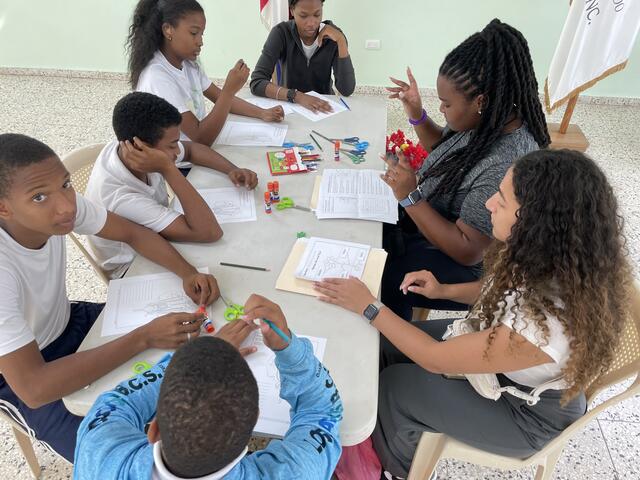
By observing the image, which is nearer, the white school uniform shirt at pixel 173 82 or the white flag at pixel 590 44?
the white school uniform shirt at pixel 173 82

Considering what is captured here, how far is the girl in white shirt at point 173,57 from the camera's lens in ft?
5.81

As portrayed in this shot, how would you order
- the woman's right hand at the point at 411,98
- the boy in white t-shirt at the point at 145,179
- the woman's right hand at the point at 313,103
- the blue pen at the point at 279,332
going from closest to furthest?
the blue pen at the point at 279,332 → the boy in white t-shirt at the point at 145,179 → the woman's right hand at the point at 411,98 → the woman's right hand at the point at 313,103

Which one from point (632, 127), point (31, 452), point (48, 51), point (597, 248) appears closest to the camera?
point (597, 248)

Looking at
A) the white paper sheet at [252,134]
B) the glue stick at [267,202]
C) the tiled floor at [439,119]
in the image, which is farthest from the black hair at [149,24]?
the tiled floor at [439,119]

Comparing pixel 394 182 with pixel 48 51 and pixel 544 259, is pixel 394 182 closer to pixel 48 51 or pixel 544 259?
pixel 544 259

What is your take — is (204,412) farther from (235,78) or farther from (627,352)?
(235,78)

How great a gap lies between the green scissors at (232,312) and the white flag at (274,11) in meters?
2.54

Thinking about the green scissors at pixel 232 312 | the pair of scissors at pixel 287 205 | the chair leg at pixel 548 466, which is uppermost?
the pair of scissors at pixel 287 205

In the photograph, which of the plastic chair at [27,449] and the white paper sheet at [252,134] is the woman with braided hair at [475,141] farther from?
the plastic chair at [27,449]

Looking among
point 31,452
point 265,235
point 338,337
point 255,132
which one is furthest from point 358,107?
point 31,452

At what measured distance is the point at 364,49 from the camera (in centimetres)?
387

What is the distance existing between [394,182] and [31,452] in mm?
1370

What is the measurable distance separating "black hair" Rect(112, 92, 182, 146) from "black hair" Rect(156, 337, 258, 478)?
37.6 inches

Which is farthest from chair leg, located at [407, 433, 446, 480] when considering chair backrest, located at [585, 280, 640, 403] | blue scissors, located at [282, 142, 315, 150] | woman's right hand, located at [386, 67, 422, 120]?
woman's right hand, located at [386, 67, 422, 120]
